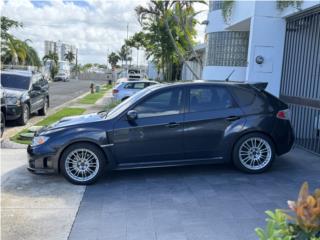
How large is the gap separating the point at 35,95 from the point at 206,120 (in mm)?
9064

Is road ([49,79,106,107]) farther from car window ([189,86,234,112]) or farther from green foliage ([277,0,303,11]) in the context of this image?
car window ([189,86,234,112])

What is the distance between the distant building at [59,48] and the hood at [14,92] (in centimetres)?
8104

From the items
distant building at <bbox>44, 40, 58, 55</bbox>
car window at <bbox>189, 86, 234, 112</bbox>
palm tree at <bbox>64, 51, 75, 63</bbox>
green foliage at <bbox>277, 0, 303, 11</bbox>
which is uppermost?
distant building at <bbox>44, 40, 58, 55</bbox>

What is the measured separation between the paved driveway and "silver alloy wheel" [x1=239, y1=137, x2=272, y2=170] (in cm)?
19

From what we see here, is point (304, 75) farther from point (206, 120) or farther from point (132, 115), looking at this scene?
point (132, 115)

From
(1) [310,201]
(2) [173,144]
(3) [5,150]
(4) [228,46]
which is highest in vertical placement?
(4) [228,46]

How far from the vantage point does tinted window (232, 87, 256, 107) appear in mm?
6430

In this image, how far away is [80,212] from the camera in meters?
4.88

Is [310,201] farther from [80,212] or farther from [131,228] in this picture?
[80,212]

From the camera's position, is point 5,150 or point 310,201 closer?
point 310,201

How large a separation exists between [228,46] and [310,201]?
39.7 feet

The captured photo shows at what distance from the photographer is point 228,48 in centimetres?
1343

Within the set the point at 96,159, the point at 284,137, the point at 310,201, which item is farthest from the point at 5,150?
the point at 310,201

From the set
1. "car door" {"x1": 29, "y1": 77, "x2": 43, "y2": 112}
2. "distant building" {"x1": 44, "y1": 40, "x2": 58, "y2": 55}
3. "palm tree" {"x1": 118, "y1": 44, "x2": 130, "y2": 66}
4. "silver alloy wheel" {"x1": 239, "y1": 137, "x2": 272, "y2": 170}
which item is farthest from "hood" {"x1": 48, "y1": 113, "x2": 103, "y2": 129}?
"distant building" {"x1": 44, "y1": 40, "x2": 58, "y2": 55}
